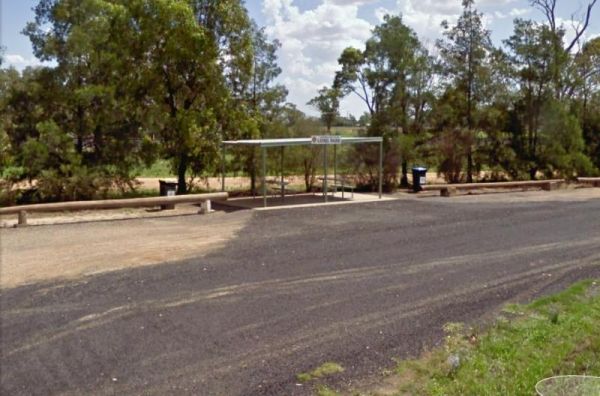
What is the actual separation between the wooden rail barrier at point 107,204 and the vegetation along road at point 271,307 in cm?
393

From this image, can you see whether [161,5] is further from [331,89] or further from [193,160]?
[331,89]

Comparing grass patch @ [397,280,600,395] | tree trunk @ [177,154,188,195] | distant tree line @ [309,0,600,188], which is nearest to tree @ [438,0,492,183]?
distant tree line @ [309,0,600,188]

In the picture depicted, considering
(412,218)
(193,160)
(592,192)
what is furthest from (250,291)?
(592,192)

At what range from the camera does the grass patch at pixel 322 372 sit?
4.79 m

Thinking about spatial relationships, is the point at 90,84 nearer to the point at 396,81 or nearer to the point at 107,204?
the point at 107,204

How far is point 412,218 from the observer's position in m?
14.0

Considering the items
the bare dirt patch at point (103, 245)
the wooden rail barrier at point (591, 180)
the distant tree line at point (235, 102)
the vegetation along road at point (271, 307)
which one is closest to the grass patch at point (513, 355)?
the vegetation along road at point (271, 307)

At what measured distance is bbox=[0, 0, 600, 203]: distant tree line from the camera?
56.3 ft

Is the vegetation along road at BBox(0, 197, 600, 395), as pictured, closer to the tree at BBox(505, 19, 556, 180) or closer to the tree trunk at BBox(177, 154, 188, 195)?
the tree trunk at BBox(177, 154, 188, 195)

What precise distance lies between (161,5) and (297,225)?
8617 mm

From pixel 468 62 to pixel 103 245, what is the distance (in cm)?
1854

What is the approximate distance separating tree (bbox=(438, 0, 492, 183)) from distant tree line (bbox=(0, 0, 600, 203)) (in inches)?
2.1

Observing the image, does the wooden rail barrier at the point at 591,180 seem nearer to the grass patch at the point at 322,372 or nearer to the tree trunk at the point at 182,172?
the tree trunk at the point at 182,172

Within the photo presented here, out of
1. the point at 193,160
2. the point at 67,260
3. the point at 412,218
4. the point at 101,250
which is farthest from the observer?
the point at 193,160
